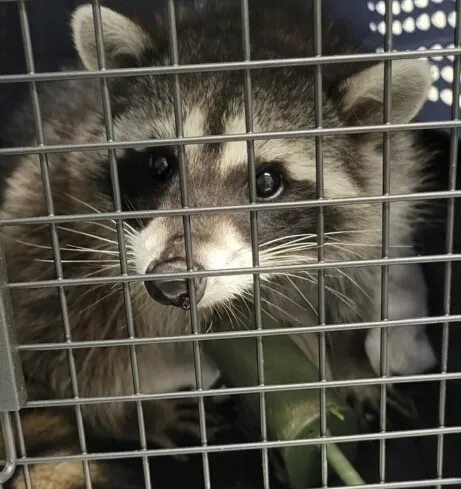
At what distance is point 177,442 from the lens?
1483mm

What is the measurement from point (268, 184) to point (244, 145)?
3.7 inches

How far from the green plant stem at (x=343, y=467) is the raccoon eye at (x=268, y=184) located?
1.52ft

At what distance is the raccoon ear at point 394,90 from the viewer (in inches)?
45.5

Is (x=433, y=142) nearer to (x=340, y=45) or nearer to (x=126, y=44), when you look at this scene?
(x=340, y=45)

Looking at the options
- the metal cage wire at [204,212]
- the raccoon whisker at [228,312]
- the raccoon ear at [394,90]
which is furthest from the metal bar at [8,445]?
the raccoon ear at [394,90]

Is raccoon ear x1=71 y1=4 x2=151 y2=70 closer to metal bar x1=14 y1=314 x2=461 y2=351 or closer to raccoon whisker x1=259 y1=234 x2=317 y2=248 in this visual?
raccoon whisker x1=259 y1=234 x2=317 y2=248

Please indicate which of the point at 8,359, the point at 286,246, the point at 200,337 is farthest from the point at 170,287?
the point at 286,246

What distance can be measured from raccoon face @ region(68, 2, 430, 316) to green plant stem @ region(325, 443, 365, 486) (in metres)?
0.33

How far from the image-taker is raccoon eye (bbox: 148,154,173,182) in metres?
1.31

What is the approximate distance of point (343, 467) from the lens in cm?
124

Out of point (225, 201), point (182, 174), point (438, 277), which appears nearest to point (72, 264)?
point (225, 201)

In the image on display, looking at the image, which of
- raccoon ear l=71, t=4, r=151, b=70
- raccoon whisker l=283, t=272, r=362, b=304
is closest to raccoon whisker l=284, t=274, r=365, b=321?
raccoon whisker l=283, t=272, r=362, b=304

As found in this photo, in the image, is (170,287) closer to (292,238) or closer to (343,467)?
(292,238)

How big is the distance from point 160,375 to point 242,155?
0.51 meters
